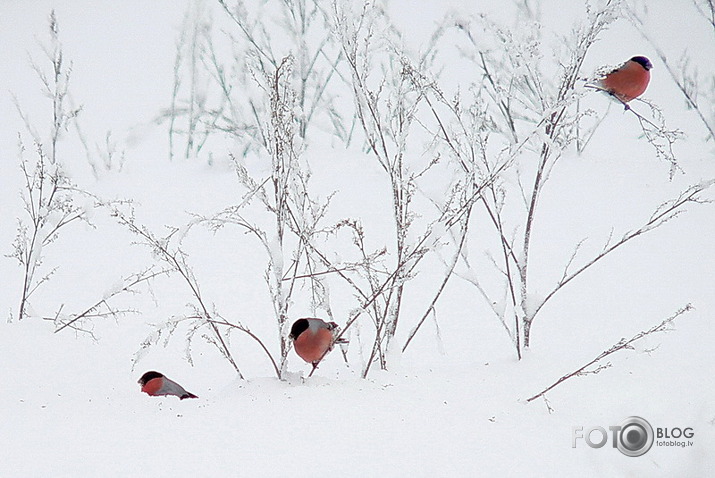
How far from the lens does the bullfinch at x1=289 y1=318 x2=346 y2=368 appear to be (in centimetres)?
106

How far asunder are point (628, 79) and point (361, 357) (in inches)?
29.7

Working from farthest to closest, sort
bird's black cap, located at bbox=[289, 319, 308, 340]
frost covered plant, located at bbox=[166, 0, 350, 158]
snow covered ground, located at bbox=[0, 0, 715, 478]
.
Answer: frost covered plant, located at bbox=[166, 0, 350, 158], bird's black cap, located at bbox=[289, 319, 308, 340], snow covered ground, located at bbox=[0, 0, 715, 478]

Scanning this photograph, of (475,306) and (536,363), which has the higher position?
(475,306)

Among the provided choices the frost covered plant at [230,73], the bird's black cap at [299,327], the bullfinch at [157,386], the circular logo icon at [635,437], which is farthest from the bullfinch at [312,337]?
the frost covered plant at [230,73]

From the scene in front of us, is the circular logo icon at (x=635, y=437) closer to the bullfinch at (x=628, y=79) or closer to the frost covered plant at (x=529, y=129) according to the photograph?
the frost covered plant at (x=529, y=129)

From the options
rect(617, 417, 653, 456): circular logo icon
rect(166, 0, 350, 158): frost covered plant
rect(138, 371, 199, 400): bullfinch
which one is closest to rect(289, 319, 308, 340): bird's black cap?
rect(138, 371, 199, 400): bullfinch

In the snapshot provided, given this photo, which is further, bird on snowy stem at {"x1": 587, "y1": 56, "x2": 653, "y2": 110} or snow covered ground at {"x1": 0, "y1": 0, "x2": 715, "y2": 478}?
bird on snowy stem at {"x1": 587, "y1": 56, "x2": 653, "y2": 110}

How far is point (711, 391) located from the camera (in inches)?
43.7

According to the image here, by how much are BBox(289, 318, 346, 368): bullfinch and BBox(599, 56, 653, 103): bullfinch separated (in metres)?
0.70

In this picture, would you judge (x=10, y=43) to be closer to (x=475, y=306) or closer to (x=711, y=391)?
(x=475, y=306)

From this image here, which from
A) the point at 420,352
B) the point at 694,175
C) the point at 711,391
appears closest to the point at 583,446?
the point at 711,391

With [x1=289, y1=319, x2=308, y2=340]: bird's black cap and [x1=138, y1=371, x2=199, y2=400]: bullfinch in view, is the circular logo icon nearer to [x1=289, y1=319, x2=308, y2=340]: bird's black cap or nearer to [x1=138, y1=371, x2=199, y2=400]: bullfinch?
[x1=289, y1=319, x2=308, y2=340]: bird's black cap

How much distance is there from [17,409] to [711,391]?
3.97 feet

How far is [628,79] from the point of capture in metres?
1.13
